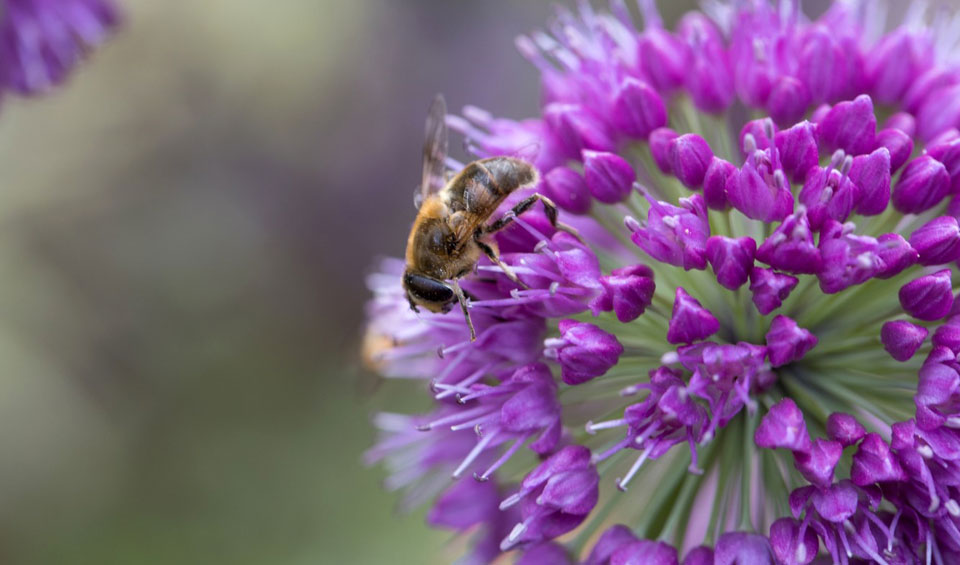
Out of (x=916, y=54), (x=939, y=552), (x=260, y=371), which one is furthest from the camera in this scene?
(x=260, y=371)

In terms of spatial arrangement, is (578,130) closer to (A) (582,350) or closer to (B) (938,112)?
(A) (582,350)

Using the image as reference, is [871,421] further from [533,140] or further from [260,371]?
[260,371]

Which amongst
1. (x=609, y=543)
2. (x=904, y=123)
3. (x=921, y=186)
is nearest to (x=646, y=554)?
(x=609, y=543)

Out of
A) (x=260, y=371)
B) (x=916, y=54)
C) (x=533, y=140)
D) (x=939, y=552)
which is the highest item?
(x=533, y=140)

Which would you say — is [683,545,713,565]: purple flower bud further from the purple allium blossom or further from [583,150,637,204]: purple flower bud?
[583,150,637,204]: purple flower bud

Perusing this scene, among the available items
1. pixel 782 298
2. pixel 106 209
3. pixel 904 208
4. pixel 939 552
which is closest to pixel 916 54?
pixel 904 208

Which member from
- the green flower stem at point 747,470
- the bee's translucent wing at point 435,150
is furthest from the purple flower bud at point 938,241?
the bee's translucent wing at point 435,150
